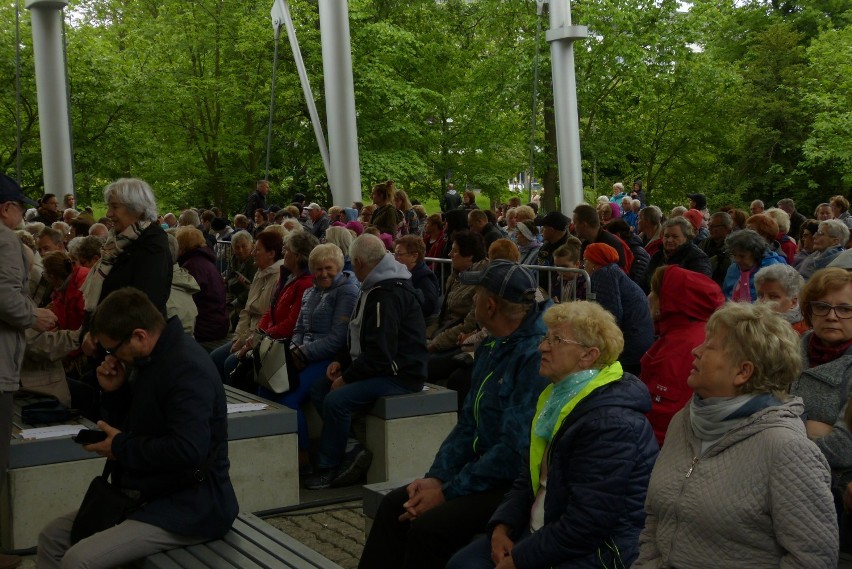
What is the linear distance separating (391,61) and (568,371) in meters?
32.6

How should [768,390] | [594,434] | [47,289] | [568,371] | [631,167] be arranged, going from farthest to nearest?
[631,167] → [47,289] → [568,371] → [594,434] → [768,390]

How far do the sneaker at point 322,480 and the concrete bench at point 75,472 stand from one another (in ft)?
1.29

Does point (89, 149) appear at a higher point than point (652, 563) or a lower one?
higher

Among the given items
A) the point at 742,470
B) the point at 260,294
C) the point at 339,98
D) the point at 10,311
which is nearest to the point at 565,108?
the point at 339,98

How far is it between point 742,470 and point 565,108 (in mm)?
17356

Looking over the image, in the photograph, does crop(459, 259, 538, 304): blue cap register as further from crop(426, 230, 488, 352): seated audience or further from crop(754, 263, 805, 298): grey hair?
crop(426, 230, 488, 352): seated audience

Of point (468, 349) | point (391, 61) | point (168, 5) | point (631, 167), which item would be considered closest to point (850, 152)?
point (631, 167)

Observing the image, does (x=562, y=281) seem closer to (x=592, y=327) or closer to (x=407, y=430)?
(x=407, y=430)

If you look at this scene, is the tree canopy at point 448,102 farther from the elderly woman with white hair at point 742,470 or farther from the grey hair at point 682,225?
the elderly woman with white hair at point 742,470

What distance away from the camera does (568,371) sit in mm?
3977

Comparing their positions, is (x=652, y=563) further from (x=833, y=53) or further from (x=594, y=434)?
(x=833, y=53)

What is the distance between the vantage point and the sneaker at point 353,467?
24.1 ft

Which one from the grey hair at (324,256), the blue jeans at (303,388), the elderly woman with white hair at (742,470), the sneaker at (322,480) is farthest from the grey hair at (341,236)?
the elderly woman with white hair at (742,470)

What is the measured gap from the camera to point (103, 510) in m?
4.50
